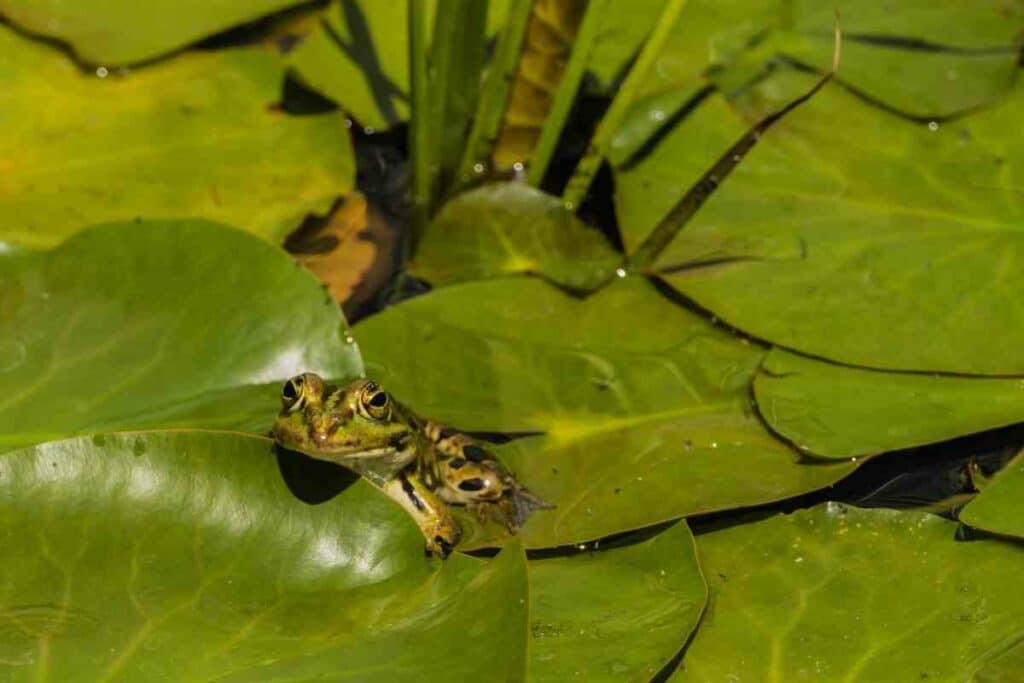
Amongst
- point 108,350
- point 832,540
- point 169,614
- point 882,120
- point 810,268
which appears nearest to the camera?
point 169,614

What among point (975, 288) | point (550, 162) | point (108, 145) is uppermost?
point (975, 288)

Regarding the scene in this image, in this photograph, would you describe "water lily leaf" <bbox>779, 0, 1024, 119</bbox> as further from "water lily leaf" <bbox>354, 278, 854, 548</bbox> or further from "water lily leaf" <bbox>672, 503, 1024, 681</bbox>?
"water lily leaf" <bbox>672, 503, 1024, 681</bbox>

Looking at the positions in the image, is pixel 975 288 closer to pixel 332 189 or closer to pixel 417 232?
pixel 417 232

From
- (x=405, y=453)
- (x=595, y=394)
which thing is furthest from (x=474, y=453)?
(x=595, y=394)

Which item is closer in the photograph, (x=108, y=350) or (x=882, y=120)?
(x=108, y=350)

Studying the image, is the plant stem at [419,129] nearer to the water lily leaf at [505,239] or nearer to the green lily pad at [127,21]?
the water lily leaf at [505,239]

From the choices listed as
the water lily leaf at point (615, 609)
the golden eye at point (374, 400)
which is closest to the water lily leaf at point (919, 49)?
the water lily leaf at point (615, 609)

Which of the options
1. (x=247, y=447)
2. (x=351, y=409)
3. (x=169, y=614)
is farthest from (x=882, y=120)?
(x=169, y=614)

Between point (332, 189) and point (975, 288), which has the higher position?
point (975, 288)
